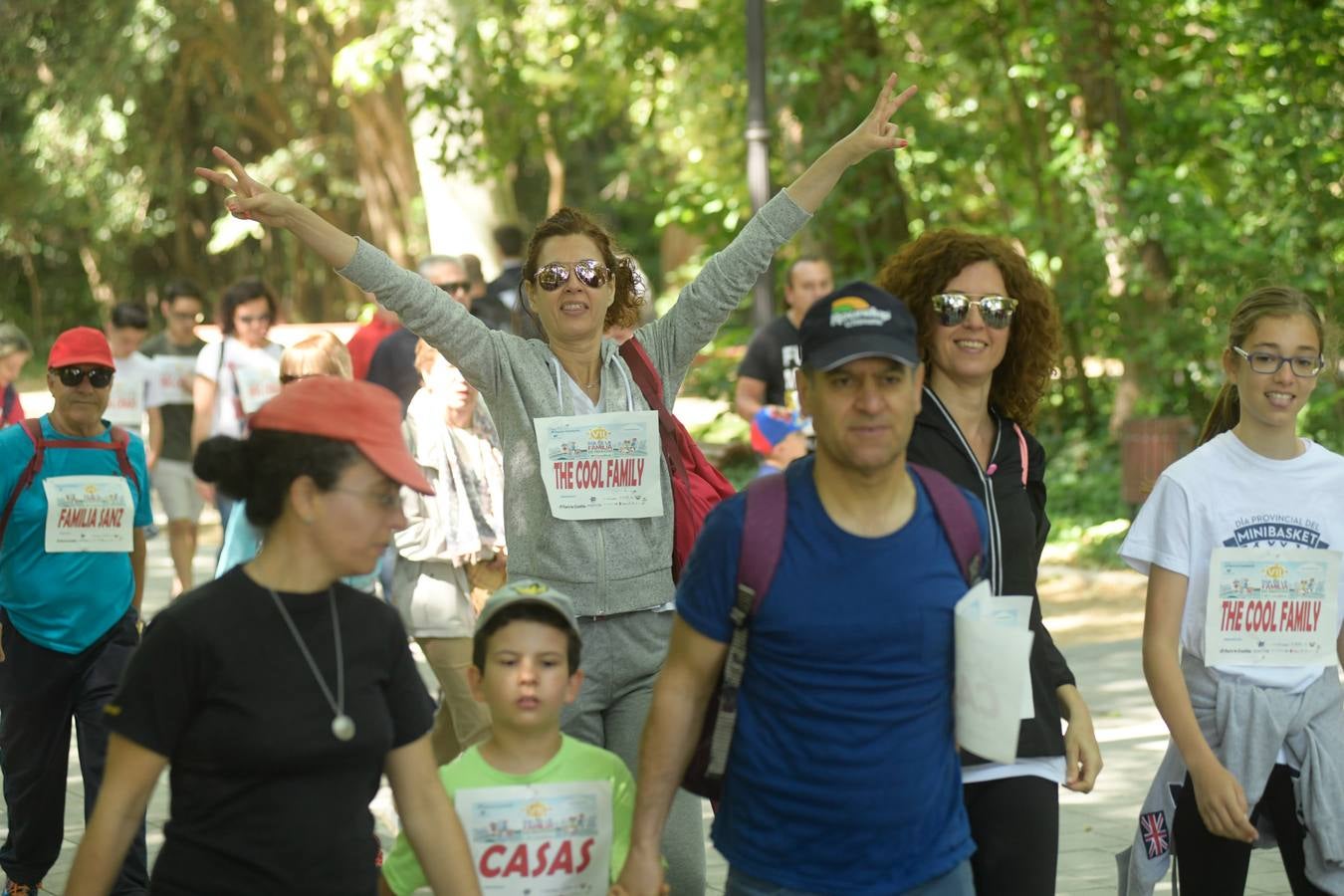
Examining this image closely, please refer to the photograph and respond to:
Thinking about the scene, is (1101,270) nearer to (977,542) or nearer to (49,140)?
(977,542)

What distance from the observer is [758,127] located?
1395 centimetres

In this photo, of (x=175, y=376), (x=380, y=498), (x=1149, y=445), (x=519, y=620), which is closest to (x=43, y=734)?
(x=519, y=620)

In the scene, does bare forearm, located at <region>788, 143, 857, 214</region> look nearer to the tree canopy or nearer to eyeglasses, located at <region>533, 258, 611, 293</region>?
eyeglasses, located at <region>533, 258, 611, 293</region>

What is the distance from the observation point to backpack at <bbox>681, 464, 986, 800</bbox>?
348 cm

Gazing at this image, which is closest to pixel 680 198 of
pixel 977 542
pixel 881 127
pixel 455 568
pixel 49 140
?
pixel 455 568

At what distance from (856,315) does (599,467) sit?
4.75ft

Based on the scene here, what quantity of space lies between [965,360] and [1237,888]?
1.53 metres

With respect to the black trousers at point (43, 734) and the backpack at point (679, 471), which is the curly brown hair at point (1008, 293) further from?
the black trousers at point (43, 734)

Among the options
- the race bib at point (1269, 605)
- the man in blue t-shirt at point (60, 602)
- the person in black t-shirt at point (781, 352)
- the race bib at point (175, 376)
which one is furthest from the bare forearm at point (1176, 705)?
the race bib at point (175, 376)

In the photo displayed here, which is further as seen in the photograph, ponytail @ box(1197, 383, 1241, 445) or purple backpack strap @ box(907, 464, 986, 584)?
ponytail @ box(1197, 383, 1241, 445)

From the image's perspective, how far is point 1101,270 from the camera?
54.4 ft

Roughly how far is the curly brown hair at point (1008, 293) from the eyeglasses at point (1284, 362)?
1.63ft

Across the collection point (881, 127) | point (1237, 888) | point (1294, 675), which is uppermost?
point (881, 127)

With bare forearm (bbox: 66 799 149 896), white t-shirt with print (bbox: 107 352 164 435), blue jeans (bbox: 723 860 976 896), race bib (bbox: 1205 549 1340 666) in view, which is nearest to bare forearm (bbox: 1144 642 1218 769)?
race bib (bbox: 1205 549 1340 666)
